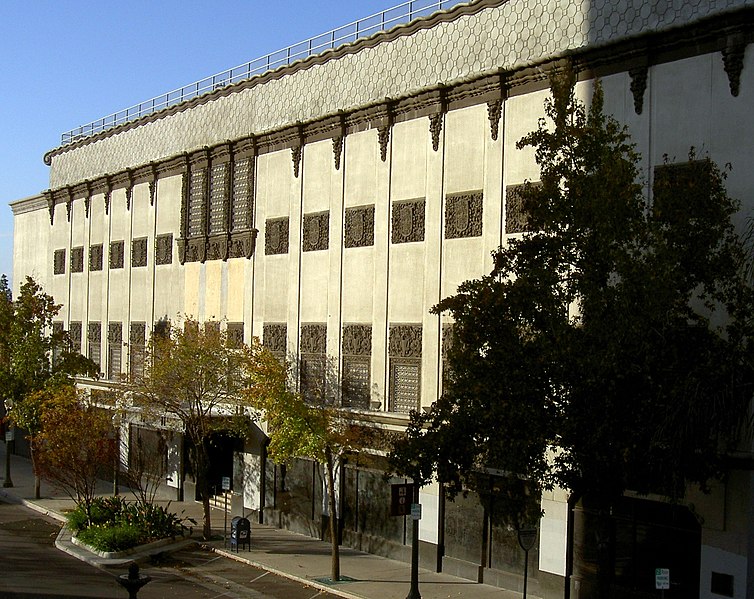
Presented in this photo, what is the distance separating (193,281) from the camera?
1639 inches

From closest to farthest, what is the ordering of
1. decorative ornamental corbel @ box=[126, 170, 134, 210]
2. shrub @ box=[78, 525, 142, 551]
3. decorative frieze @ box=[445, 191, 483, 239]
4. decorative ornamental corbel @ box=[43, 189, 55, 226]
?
decorative frieze @ box=[445, 191, 483, 239], shrub @ box=[78, 525, 142, 551], decorative ornamental corbel @ box=[126, 170, 134, 210], decorative ornamental corbel @ box=[43, 189, 55, 226]

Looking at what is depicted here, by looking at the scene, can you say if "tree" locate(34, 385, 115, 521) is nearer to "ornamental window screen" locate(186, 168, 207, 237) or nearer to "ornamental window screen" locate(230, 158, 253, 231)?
"ornamental window screen" locate(186, 168, 207, 237)

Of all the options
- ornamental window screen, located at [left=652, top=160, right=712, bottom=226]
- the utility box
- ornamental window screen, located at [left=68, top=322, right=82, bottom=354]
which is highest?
ornamental window screen, located at [left=652, top=160, right=712, bottom=226]

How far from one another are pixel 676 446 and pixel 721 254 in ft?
11.9

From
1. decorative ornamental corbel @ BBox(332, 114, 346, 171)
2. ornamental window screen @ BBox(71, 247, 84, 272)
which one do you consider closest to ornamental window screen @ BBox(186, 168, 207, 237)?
decorative ornamental corbel @ BBox(332, 114, 346, 171)

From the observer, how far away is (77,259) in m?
52.1

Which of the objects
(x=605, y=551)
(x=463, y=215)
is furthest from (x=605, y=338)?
(x=463, y=215)

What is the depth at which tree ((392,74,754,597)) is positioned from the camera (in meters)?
18.7

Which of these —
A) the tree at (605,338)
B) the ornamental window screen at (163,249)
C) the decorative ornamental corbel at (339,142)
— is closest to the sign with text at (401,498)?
the tree at (605,338)

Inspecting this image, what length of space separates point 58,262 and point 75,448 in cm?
2214

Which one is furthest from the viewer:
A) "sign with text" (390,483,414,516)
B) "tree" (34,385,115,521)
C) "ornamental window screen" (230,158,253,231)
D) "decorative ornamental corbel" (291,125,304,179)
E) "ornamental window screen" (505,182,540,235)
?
"ornamental window screen" (230,158,253,231)

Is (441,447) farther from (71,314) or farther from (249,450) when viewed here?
(71,314)

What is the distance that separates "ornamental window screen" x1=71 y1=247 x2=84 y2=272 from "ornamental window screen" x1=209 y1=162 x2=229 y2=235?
44.3 feet

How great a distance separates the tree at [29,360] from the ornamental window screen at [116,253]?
3243mm
